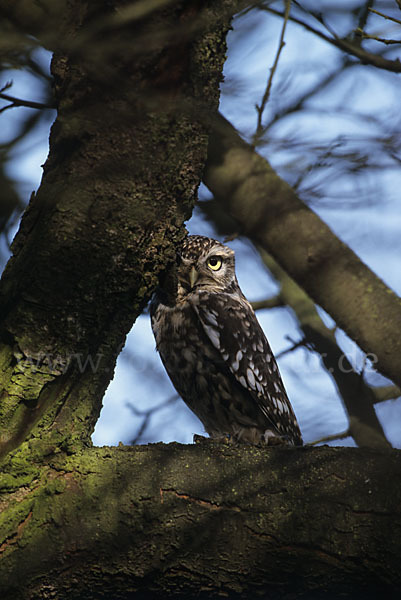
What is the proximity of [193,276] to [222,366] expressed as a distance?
69 centimetres

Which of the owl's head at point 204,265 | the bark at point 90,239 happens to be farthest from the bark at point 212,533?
the owl's head at point 204,265

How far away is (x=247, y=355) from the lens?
11.5 ft

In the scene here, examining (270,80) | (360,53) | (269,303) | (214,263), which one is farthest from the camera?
(269,303)

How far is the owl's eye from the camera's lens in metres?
4.02

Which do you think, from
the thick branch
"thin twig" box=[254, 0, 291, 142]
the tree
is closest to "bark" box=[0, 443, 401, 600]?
the tree

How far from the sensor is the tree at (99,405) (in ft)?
5.98

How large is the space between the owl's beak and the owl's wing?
165 mm

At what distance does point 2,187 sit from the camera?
4.98 ft

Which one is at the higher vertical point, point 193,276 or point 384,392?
point 193,276

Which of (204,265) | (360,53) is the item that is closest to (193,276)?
(204,265)

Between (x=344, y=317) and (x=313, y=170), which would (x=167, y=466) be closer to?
(x=313, y=170)

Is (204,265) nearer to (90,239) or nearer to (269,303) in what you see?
(269,303)

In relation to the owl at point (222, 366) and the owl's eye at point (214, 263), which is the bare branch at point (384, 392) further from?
the owl's eye at point (214, 263)

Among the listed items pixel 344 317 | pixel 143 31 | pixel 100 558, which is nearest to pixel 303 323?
pixel 344 317
